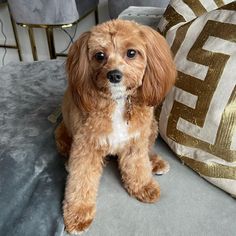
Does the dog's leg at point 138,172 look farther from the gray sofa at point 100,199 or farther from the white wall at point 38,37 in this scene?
the white wall at point 38,37

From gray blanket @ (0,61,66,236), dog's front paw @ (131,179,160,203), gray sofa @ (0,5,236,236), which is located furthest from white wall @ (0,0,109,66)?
dog's front paw @ (131,179,160,203)

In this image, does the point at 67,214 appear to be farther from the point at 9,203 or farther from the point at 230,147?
the point at 230,147

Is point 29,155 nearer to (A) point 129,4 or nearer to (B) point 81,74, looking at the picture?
(B) point 81,74

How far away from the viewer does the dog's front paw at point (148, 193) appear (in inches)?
38.4

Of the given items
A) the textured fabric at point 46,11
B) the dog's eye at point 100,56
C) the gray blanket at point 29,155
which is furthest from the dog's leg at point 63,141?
the textured fabric at point 46,11

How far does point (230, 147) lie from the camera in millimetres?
933

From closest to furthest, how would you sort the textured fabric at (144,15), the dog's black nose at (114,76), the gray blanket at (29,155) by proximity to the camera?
the dog's black nose at (114,76)
the gray blanket at (29,155)
the textured fabric at (144,15)

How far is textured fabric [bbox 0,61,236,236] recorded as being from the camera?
34.7 inches

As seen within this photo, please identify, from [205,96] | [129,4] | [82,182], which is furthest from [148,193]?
[129,4]

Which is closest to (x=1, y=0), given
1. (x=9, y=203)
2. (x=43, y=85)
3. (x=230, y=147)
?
(x=43, y=85)

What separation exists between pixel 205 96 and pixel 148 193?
32cm

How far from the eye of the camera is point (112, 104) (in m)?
0.92

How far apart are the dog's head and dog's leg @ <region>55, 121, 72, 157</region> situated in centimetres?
25

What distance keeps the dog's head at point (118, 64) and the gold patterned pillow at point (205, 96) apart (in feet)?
0.38
